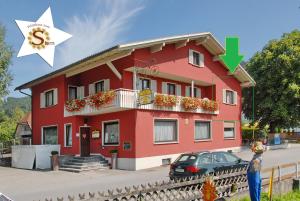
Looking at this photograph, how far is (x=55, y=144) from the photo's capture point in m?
27.7

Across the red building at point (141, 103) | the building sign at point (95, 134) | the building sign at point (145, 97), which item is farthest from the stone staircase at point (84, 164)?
the building sign at point (145, 97)

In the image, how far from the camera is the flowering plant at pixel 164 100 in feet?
77.6

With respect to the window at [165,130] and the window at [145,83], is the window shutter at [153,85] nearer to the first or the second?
the window at [145,83]

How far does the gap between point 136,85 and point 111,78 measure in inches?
76.7

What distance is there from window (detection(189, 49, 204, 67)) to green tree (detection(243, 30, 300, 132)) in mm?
11010

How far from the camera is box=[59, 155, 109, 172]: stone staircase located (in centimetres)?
2277

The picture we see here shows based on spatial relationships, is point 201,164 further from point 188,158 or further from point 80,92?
point 80,92

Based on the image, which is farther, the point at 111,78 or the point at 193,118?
the point at 193,118

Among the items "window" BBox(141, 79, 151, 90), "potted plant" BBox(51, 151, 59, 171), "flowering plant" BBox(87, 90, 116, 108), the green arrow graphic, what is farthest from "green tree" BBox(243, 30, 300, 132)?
the green arrow graphic

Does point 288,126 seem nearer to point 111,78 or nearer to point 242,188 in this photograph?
point 111,78

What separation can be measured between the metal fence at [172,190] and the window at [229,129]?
19653mm

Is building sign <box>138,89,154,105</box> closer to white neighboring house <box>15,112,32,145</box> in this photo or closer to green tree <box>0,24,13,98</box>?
green tree <box>0,24,13,98</box>

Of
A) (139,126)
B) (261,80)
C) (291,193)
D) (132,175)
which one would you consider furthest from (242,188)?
(261,80)

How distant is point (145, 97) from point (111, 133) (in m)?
4.14
